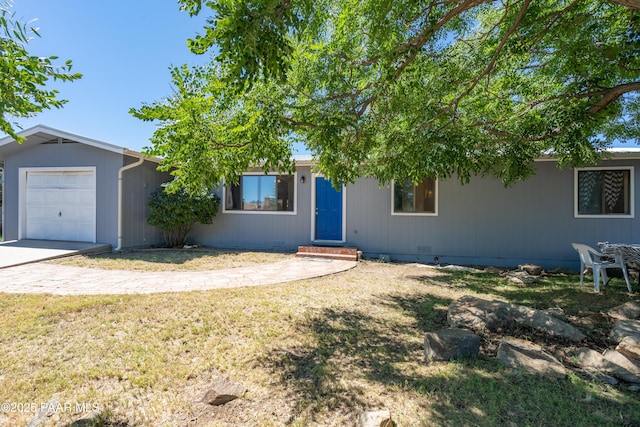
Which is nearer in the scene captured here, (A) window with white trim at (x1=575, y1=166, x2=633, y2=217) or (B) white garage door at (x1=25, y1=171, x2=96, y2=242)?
(A) window with white trim at (x1=575, y1=166, x2=633, y2=217)

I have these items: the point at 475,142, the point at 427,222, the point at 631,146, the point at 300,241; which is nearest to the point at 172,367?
the point at 475,142

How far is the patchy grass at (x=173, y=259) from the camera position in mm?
6648

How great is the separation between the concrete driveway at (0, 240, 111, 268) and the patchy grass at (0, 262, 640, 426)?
3.16 meters

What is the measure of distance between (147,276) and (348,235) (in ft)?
17.0

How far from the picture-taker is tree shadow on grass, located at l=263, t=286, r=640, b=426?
6.64ft

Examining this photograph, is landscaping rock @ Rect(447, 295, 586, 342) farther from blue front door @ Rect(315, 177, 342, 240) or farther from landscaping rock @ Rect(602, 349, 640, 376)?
blue front door @ Rect(315, 177, 342, 240)

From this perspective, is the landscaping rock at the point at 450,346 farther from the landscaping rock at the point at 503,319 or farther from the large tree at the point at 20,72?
the large tree at the point at 20,72

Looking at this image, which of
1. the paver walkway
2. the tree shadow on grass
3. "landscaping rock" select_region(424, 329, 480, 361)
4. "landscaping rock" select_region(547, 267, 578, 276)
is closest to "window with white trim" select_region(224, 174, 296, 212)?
the paver walkway

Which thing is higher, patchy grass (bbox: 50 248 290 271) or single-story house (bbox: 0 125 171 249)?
single-story house (bbox: 0 125 171 249)

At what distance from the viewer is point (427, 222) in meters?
8.36

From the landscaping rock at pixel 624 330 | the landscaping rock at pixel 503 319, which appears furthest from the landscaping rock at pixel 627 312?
the landscaping rock at pixel 503 319

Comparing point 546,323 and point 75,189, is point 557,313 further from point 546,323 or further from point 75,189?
point 75,189

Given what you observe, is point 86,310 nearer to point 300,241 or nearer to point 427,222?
point 300,241

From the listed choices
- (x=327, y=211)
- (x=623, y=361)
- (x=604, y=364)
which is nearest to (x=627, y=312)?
(x=623, y=361)
